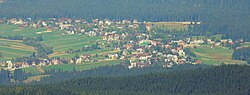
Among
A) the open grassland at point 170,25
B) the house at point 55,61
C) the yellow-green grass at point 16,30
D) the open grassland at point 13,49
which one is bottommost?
the house at point 55,61

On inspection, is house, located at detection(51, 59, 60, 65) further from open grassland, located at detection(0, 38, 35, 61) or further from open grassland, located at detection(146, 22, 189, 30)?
open grassland, located at detection(146, 22, 189, 30)

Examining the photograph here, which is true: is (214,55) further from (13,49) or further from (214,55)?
(13,49)

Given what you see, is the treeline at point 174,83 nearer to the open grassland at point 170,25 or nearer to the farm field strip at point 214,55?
the farm field strip at point 214,55

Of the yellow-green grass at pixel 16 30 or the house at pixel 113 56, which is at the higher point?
the yellow-green grass at pixel 16 30

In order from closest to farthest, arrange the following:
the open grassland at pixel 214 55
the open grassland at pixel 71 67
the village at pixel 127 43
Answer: the open grassland at pixel 71 67 < the open grassland at pixel 214 55 < the village at pixel 127 43

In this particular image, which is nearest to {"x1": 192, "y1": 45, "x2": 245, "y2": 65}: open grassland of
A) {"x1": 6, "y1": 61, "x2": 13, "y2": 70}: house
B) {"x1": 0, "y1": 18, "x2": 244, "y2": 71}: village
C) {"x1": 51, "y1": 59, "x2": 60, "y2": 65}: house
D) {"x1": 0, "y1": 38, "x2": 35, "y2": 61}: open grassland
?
{"x1": 0, "y1": 18, "x2": 244, "y2": 71}: village

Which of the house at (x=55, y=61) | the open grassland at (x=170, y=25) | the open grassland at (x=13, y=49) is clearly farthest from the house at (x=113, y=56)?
the open grassland at (x=170, y=25)
